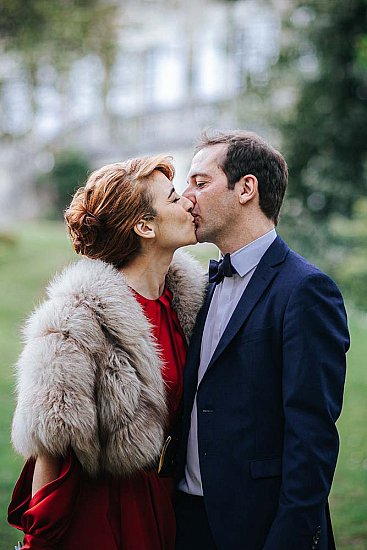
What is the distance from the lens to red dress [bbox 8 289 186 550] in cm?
275

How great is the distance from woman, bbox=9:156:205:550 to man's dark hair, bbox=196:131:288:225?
24cm

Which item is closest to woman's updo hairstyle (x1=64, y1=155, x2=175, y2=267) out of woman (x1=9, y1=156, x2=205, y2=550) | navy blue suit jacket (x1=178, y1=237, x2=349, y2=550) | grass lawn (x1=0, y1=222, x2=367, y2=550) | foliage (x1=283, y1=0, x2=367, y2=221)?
woman (x1=9, y1=156, x2=205, y2=550)

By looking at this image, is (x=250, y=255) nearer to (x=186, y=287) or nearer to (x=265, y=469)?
(x=186, y=287)

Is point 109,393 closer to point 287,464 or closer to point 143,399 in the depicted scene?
point 143,399

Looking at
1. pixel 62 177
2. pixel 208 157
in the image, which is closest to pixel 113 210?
pixel 208 157

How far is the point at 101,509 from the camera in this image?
2.84m

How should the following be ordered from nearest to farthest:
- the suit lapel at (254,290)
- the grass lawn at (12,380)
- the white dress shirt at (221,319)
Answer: the suit lapel at (254,290)
the white dress shirt at (221,319)
the grass lawn at (12,380)

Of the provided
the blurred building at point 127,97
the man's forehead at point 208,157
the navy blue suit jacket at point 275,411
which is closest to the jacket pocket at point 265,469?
the navy blue suit jacket at point 275,411

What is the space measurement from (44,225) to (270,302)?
1462 centimetres

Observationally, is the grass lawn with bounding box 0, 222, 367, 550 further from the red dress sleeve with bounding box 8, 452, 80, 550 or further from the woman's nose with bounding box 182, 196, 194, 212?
the woman's nose with bounding box 182, 196, 194, 212

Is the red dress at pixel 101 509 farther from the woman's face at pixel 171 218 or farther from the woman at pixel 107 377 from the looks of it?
the woman's face at pixel 171 218

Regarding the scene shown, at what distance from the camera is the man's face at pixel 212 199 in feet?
9.66

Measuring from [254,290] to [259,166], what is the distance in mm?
459

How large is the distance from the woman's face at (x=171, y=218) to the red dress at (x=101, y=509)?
0.28m
